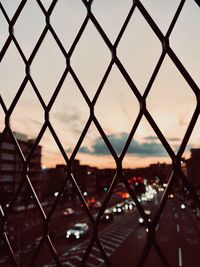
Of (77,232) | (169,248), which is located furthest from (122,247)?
(77,232)

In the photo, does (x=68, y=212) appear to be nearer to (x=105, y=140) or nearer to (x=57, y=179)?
(x=57, y=179)

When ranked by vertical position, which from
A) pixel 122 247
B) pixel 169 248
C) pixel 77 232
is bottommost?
pixel 122 247

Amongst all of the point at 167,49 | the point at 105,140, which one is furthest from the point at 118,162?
the point at 167,49

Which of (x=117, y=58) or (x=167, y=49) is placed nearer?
(x=167, y=49)

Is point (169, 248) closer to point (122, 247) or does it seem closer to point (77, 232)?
point (122, 247)

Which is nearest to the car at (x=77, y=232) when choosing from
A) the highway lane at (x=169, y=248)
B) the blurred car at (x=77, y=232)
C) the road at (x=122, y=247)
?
the blurred car at (x=77, y=232)

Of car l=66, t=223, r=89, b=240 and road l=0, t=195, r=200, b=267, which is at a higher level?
car l=66, t=223, r=89, b=240

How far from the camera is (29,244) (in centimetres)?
2291

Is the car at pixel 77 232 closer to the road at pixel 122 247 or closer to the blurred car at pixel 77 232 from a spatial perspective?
the blurred car at pixel 77 232

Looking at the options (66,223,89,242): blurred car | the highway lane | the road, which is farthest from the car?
the highway lane

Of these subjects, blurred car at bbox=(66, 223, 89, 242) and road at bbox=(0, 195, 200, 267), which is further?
blurred car at bbox=(66, 223, 89, 242)

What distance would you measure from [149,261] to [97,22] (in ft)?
60.2

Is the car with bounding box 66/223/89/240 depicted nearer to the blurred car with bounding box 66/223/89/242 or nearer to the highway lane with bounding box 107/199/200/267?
the blurred car with bounding box 66/223/89/242

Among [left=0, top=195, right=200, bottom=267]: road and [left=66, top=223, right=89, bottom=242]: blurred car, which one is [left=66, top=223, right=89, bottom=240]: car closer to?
[left=66, top=223, right=89, bottom=242]: blurred car
